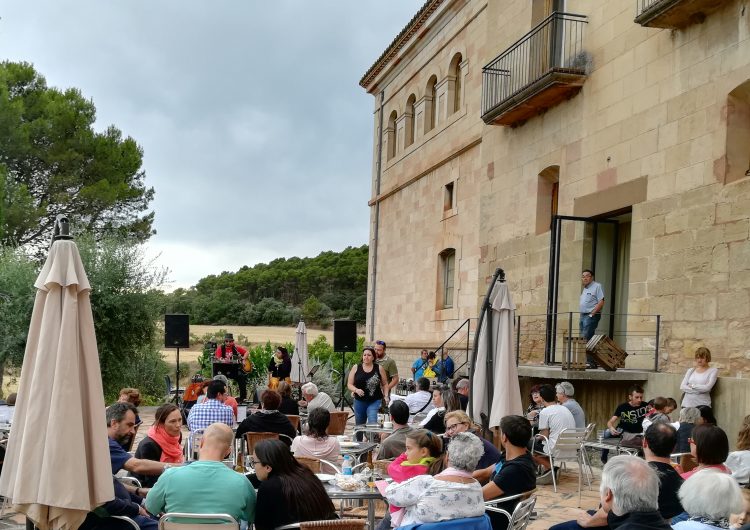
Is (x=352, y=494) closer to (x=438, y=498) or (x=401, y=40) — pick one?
(x=438, y=498)

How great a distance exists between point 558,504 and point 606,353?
350cm

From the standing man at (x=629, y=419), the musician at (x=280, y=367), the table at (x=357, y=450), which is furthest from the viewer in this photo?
the musician at (x=280, y=367)

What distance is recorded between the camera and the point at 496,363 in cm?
830

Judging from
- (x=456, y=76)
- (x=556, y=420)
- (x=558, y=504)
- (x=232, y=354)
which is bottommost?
(x=558, y=504)

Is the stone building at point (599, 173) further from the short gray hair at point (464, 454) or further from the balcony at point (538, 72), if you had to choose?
the short gray hair at point (464, 454)

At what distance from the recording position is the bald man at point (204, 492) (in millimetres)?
4438

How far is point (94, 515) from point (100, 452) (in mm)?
516

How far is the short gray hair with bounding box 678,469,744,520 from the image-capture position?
3846 millimetres

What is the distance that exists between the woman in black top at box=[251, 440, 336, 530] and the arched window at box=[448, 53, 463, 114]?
1673cm

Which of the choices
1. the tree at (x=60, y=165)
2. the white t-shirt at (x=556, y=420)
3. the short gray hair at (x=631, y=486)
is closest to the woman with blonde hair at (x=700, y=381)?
the white t-shirt at (x=556, y=420)

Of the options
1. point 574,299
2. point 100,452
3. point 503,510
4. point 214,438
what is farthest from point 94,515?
point 574,299

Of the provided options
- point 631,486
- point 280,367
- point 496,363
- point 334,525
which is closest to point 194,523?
point 334,525

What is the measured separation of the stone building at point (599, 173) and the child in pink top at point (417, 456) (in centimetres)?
559

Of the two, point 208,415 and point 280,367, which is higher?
point 208,415
